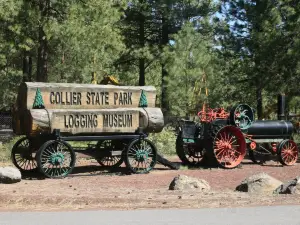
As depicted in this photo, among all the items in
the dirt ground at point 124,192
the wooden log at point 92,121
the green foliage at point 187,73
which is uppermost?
the green foliage at point 187,73

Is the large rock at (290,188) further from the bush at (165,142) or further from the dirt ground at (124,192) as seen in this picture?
the bush at (165,142)

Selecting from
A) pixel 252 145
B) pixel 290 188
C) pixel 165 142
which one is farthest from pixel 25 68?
pixel 290 188

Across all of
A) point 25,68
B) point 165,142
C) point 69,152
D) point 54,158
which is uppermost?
point 25,68

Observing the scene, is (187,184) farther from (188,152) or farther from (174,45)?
(174,45)

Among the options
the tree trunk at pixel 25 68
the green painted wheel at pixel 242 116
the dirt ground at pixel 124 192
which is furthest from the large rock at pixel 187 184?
the tree trunk at pixel 25 68

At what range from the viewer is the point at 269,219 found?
24.1 ft

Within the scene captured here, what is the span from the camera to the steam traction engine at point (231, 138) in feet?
51.8

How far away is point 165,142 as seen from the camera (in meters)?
22.1

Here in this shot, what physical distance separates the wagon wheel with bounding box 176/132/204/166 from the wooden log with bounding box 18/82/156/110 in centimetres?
208

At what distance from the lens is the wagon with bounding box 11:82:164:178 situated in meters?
13.1

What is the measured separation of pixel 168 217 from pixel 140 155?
6841 mm

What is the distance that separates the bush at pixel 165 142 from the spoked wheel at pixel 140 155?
17.7 ft

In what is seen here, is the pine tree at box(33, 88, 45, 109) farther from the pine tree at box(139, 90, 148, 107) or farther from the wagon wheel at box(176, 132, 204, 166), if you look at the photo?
the wagon wheel at box(176, 132, 204, 166)

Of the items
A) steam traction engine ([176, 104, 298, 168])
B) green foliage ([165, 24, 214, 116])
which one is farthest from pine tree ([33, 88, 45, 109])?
green foliage ([165, 24, 214, 116])
